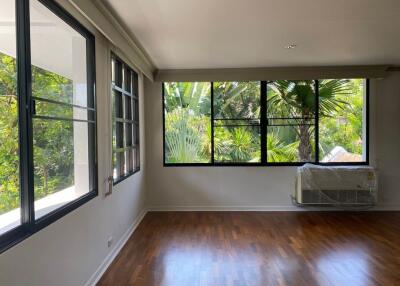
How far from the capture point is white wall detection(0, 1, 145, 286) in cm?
168

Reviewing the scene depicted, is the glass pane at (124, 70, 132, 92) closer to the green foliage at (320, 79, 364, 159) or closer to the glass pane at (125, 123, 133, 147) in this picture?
the glass pane at (125, 123, 133, 147)

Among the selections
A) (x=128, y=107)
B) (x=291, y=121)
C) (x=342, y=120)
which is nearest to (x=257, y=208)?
(x=291, y=121)

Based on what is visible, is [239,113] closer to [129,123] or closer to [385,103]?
[129,123]

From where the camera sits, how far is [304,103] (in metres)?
5.22

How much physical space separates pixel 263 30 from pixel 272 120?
89.8 inches

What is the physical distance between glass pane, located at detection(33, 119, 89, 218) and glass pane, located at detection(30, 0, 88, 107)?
222 mm

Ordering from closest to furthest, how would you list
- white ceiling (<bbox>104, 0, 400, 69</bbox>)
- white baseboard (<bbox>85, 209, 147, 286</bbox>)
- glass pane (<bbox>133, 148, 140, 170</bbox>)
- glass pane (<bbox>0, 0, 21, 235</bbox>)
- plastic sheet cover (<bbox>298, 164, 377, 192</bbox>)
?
1. glass pane (<bbox>0, 0, 21, 235</bbox>)
2. white ceiling (<bbox>104, 0, 400, 69</bbox>)
3. white baseboard (<bbox>85, 209, 147, 286</bbox>)
4. glass pane (<bbox>133, 148, 140, 170</bbox>)
5. plastic sheet cover (<bbox>298, 164, 377, 192</bbox>)

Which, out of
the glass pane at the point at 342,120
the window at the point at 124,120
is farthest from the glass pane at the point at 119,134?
the glass pane at the point at 342,120

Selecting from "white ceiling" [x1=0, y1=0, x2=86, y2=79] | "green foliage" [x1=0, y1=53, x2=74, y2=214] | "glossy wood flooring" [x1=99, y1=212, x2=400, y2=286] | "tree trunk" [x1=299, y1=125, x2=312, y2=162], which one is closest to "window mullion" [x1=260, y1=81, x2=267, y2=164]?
"tree trunk" [x1=299, y1=125, x2=312, y2=162]

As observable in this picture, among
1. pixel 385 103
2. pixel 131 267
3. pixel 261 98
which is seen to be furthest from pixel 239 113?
pixel 131 267

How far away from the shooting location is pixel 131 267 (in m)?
3.04

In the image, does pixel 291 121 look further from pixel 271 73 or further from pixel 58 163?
pixel 58 163

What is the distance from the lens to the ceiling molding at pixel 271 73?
4.91 metres

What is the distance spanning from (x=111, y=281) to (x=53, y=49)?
2005 mm
